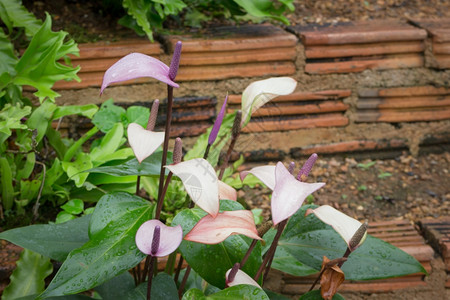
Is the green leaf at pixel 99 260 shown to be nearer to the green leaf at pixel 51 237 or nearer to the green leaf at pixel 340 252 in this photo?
the green leaf at pixel 51 237

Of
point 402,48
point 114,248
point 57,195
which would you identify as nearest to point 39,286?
point 57,195

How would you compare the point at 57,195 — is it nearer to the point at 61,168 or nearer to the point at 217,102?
the point at 61,168

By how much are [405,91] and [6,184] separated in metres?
1.49

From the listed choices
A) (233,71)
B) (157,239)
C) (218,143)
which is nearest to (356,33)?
(233,71)

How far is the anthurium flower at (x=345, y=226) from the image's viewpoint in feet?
3.08

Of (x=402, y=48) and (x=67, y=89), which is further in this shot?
(x=402, y=48)

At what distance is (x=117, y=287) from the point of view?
124cm

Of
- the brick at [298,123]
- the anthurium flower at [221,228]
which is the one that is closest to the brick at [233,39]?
the brick at [298,123]

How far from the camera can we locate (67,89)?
1885 millimetres

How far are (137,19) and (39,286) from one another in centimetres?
92

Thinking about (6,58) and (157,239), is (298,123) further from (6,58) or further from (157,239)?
(157,239)

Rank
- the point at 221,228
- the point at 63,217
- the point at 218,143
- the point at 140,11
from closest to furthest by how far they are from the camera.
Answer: the point at 221,228, the point at 63,217, the point at 218,143, the point at 140,11

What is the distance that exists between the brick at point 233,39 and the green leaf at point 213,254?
3.36 feet

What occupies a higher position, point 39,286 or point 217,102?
point 217,102
